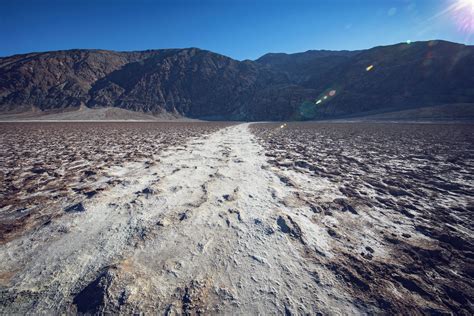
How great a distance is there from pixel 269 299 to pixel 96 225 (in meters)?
2.56

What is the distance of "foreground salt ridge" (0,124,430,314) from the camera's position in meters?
1.80

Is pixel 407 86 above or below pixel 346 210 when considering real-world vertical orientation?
above

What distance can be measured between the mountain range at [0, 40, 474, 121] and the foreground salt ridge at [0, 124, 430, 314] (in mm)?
65978

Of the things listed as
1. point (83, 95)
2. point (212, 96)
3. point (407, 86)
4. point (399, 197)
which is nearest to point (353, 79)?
point (407, 86)

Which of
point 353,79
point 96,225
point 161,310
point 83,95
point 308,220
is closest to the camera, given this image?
point 161,310

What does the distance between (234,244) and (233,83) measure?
114293mm

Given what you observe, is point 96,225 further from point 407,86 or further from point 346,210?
point 407,86

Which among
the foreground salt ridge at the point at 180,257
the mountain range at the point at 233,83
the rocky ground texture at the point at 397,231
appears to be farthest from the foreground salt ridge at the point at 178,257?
the mountain range at the point at 233,83

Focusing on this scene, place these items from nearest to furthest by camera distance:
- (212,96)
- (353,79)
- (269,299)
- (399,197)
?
1. (269,299)
2. (399,197)
3. (353,79)
4. (212,96)

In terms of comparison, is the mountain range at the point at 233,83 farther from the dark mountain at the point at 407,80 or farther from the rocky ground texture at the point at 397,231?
the rocky ground texture at the point at 397,231

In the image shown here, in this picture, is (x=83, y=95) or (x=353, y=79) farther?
(x=83, y=95)

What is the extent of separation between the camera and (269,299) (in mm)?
1852

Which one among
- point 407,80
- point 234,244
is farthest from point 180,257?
point 407,80

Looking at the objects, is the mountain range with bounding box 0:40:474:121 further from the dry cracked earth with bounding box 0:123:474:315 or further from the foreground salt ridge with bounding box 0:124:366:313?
the foreground salt ridge with bounding box 0:124:366:313
